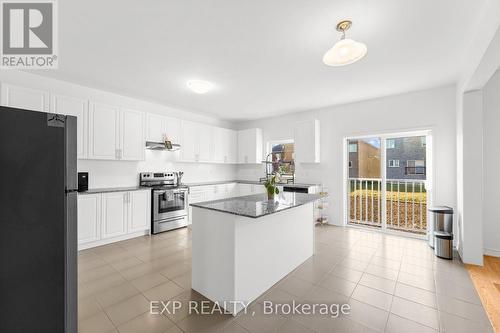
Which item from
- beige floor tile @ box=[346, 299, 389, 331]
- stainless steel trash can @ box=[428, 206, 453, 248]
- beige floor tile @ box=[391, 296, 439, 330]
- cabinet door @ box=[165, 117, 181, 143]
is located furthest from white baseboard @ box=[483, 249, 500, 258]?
cabinet door @ box=[165, 117, 181, 143]

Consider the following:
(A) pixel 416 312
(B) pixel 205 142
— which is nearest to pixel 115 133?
(B) pixel 205 142

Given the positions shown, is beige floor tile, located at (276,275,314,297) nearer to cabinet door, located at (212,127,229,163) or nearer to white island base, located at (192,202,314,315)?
white island base, located at (192,202,314,315)

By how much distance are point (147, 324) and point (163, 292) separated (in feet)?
1.56

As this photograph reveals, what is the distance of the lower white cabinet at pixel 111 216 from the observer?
3.42 metres

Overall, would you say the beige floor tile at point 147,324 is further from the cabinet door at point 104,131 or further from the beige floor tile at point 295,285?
the cabinet door at point 104,131

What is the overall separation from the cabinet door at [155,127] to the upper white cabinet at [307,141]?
3098mm

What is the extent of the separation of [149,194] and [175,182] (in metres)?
0.94

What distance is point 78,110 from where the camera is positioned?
3559 millimetres

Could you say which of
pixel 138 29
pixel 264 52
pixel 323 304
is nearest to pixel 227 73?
pixel 264 52

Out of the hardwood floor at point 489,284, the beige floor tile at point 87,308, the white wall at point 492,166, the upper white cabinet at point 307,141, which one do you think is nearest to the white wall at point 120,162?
the beige floor tile at point 87,308

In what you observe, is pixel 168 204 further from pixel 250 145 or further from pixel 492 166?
pixel 492 166

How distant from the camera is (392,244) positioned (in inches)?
147

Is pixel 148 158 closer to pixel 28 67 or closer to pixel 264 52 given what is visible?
pixel 28 67

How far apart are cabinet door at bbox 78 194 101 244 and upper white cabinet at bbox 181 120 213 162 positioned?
2.04 metres
